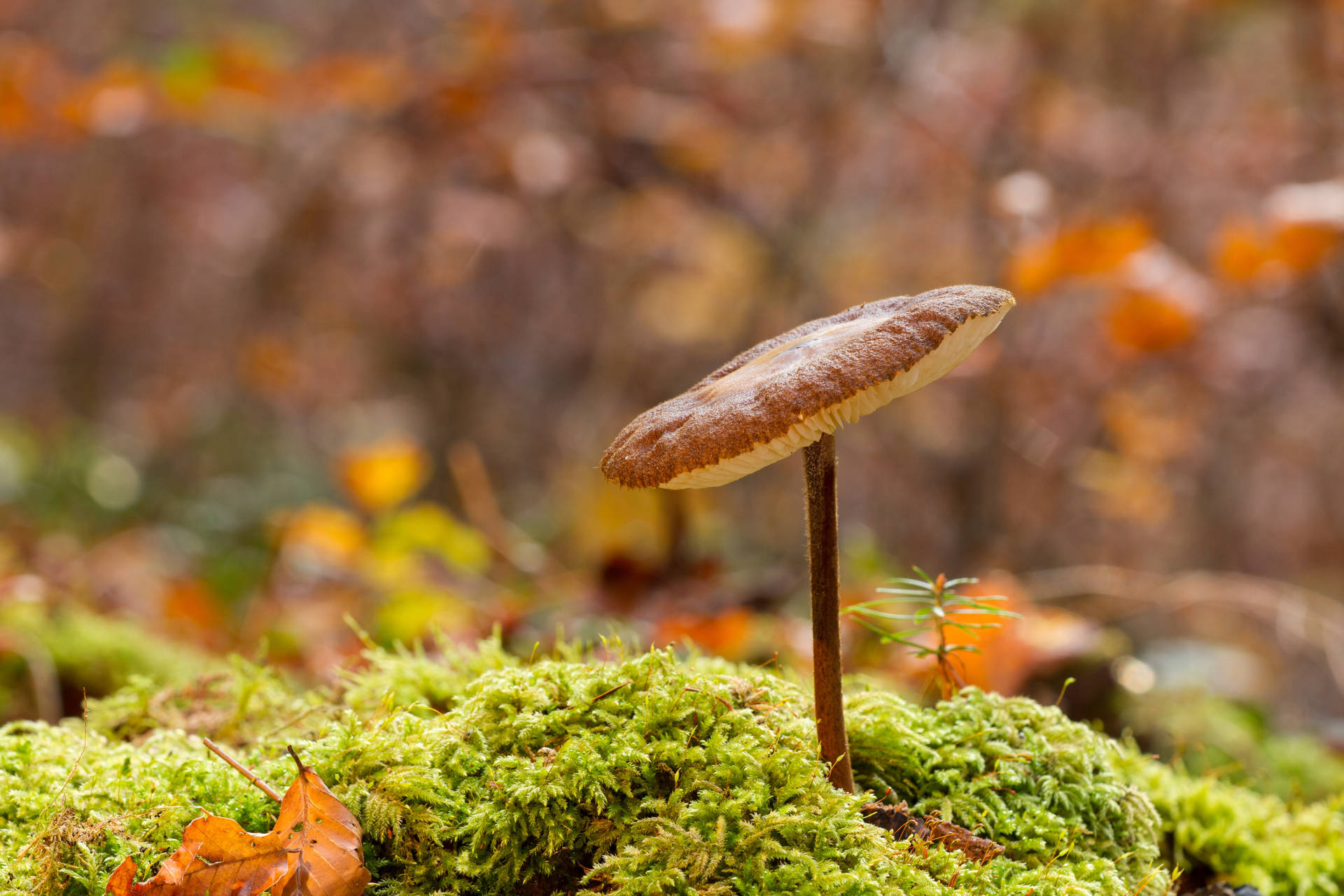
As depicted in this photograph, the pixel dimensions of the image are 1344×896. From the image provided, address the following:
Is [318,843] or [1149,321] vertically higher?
[1149,321]

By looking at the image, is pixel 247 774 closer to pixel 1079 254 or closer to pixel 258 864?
pixel 258 864

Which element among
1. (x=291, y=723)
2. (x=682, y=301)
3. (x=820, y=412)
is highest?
(x=682, y=301)

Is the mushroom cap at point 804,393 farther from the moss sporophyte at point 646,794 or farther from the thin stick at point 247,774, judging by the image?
the thin stick at point 247,774

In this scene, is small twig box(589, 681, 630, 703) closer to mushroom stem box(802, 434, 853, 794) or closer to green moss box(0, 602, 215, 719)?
mushroom stem box(802, 434, 853, 794)

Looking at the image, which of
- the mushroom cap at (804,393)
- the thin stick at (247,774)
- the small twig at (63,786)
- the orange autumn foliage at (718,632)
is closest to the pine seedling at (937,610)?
the mushroom cap at (804,393)

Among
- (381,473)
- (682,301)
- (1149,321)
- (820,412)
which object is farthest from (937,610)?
(682,301)

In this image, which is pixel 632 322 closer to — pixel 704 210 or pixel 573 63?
pixel 704 210

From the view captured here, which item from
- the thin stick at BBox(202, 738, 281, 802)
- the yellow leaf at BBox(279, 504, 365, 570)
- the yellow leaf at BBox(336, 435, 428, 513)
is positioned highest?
the thin stick at BBox(202, 738, 281, 802)

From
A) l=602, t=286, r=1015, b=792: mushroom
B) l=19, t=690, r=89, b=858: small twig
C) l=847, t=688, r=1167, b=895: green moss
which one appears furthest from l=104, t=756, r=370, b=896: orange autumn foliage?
l=847, t=688, r=1167, b=895: green moss
